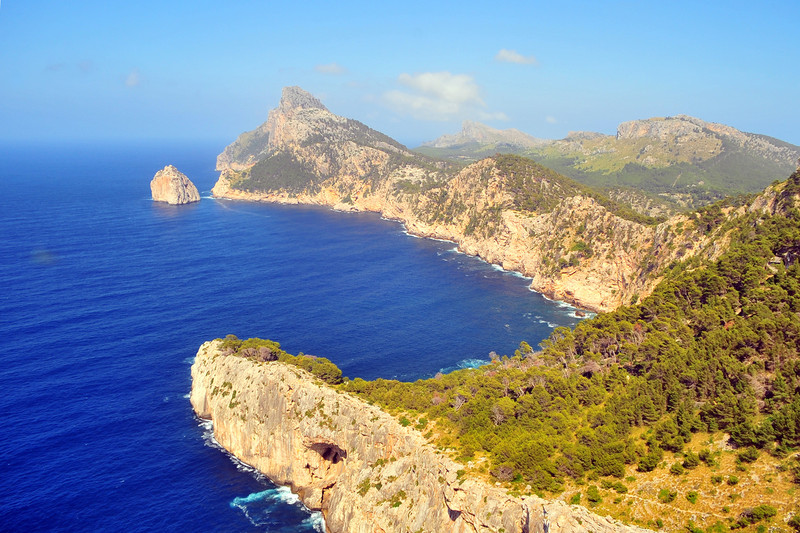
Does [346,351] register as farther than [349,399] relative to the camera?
Yes

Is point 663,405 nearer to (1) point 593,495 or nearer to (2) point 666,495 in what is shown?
(2) point 666,495

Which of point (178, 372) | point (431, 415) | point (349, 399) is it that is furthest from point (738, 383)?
point (178, 372)

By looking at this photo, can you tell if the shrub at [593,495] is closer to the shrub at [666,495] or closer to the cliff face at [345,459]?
the cliff face at [345,459]

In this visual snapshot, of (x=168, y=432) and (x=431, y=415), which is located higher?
(x=431, y=415)

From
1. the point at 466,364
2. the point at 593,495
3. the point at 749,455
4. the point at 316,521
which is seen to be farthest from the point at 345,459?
the point at 749,455

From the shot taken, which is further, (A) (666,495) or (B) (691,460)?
(B) (691,460)

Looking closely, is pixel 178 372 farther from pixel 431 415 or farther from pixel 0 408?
pixel 431 415

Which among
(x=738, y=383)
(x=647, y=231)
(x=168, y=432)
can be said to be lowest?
(x=168, y=432)
